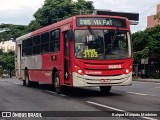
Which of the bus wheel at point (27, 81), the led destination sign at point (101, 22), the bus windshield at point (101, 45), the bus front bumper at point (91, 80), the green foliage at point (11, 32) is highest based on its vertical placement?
the green foliage at point (11, 32)

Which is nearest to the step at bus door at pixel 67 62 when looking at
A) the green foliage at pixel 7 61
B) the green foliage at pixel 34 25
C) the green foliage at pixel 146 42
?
the green foliage at pixel 146 42

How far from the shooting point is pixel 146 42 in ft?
166

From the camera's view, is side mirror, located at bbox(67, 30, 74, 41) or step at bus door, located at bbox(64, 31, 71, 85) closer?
side mirror, located at bbox(67, 30, 74, 41)

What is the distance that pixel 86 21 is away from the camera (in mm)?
16266

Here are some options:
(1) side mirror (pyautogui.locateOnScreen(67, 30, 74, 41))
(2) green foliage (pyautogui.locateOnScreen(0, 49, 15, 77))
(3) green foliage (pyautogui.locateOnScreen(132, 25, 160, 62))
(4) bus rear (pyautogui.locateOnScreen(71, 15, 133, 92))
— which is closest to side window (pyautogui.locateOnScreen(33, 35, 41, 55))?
(1) side mirror (pyautogui.locateOnScreen(67, 30, 74, 41))

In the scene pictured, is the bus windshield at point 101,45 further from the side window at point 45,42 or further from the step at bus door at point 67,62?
the side window at point 45,42

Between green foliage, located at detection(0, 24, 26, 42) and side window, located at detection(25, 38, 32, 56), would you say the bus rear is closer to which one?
side window, located at detection(25, 38, 32, 56)

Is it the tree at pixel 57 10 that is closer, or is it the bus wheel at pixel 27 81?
the bus wheel at pixel 27 81

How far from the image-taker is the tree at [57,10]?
60.4m

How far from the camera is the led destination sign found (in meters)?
16.2

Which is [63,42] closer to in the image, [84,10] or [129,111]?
[129,111]

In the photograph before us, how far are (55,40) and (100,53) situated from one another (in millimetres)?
2985

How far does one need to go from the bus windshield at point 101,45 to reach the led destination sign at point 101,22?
280 millimetres

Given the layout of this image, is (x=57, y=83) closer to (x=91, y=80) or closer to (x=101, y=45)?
(x=91, y=80)
